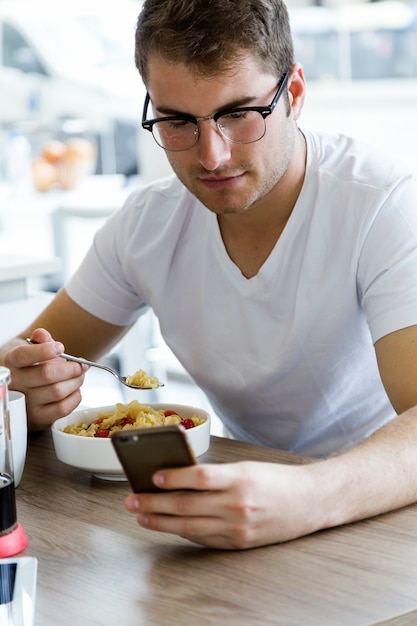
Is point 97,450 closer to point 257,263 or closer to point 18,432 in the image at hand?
point 18,432

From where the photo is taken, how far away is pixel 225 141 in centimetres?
145

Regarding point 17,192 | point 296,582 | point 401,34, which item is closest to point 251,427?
point 296,582

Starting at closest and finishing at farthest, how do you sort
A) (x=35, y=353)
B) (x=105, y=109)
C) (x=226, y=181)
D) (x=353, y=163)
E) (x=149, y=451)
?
1. (x=149, y=451)
2. (x=35, y=353)
3. (x=226, y=181)
4. (x=353, y=163)
5. (x=105, y=109)

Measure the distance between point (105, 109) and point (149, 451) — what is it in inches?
177

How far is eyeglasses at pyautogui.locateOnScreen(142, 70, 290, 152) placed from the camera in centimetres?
144

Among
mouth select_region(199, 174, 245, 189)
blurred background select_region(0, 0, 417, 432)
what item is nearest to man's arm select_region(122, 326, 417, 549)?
mouth select_region(199, 174, 245, 189)

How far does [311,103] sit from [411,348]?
10.8 feet

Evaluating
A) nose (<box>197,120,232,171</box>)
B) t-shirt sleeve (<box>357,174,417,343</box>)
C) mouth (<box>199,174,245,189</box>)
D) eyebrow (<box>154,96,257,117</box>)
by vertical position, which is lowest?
t-shirt sleeve (<box>357,174,417,343</box>)

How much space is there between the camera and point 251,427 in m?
1.74

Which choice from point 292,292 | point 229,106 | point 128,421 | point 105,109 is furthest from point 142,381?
point 105,109

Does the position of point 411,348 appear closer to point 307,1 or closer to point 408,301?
point 408,301

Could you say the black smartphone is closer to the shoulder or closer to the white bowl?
the white bowl

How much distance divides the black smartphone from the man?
253 mm

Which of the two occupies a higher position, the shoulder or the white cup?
the shoulder
